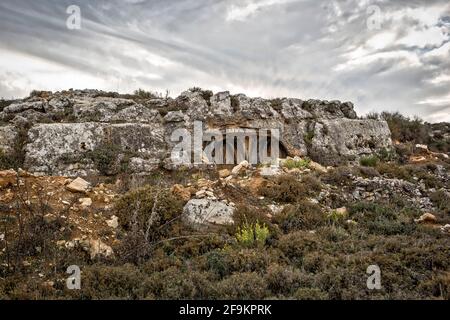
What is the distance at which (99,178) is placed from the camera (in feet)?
45.5

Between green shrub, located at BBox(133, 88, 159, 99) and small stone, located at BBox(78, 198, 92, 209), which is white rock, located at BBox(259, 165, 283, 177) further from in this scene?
green shrub, located at BBox(133, 88, 159, 99)

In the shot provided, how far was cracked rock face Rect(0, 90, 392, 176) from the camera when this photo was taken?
48.2ft

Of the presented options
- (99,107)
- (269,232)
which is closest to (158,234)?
(269,232)

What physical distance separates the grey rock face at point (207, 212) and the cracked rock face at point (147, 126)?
659 centimetres

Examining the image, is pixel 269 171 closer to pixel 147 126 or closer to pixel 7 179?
pixel 147 126

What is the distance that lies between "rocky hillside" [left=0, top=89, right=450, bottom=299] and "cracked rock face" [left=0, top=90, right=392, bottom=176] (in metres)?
0.07

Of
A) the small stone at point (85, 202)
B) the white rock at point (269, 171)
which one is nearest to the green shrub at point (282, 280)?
the small stone at point (85, 202)

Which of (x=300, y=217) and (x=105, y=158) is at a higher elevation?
(x=105, y=158)

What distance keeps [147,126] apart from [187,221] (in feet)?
30.5

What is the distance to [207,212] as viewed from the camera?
8.41m

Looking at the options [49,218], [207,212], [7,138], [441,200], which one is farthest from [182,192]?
[7,138]

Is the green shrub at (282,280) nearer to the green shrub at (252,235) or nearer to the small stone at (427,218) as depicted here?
the green shrub at (252,235)
